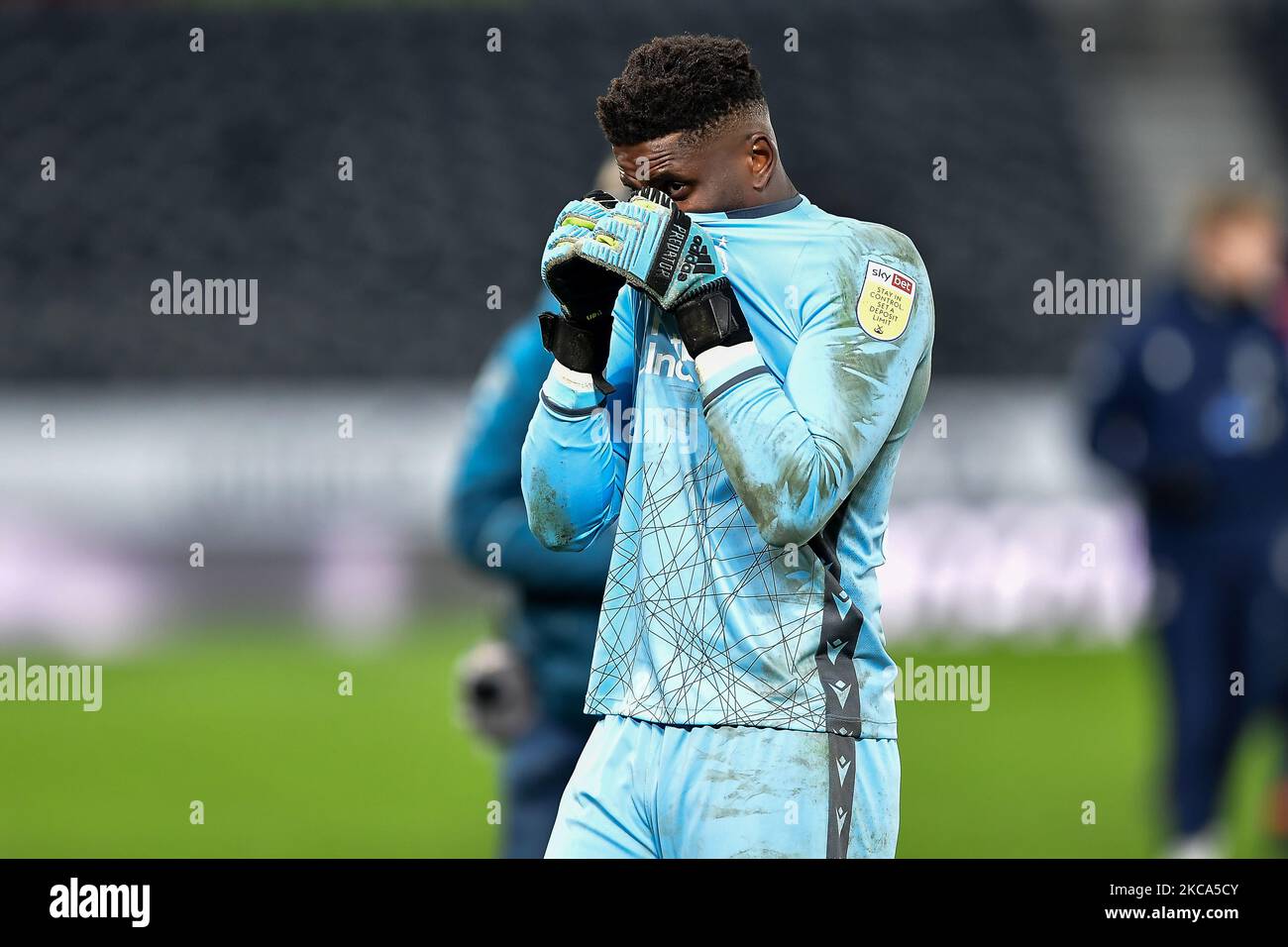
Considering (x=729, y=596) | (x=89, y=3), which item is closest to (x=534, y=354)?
(x=729, y=596)

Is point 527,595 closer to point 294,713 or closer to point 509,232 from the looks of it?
point 294,713

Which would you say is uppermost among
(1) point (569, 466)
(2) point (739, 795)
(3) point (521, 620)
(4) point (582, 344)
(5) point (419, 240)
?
(5) point (419, 240)

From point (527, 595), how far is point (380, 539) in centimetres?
628

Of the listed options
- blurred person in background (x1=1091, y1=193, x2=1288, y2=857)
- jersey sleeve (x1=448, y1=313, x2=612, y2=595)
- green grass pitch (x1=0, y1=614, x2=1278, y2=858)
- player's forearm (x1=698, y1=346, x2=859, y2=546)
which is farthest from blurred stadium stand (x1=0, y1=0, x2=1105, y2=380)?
player's forearm (x1=698, y1=346, x2=859, y2=546)

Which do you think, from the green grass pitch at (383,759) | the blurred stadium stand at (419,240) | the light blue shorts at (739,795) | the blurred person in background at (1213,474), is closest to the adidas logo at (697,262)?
the light blue shorts at (739,795)

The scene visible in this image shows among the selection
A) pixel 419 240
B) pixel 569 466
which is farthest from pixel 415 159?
pixel 569 466

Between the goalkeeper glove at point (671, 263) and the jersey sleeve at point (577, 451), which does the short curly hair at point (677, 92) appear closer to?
the goalkeeper glove at point (671, 263)

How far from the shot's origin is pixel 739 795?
232cm

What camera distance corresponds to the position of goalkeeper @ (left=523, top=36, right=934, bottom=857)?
2266 mm

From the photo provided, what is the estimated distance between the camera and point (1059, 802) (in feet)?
22.9

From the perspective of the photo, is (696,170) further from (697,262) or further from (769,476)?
(769,476)

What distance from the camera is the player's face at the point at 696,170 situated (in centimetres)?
237

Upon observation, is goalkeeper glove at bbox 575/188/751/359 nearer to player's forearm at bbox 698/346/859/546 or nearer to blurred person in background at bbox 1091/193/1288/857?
player's forearm at bbox 698/346/859/546

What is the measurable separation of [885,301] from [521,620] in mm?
1946
